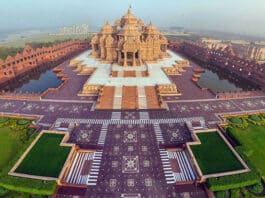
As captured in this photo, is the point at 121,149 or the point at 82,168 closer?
the point at 82,168

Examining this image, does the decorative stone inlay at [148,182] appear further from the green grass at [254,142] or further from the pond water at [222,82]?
the pond water at [222,82]

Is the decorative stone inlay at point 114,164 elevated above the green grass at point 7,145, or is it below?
above

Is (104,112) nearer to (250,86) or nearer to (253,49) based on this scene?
(250,86)

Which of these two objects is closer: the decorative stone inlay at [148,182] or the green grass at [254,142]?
the decorative stone inlay at [148,182]

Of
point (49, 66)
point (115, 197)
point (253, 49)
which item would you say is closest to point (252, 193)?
point (115, 197)

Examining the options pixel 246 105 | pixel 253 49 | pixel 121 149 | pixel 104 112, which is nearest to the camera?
pixel 121 149

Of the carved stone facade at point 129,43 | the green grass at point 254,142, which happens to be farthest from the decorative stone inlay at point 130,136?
the carved stone facade at point 129,43
